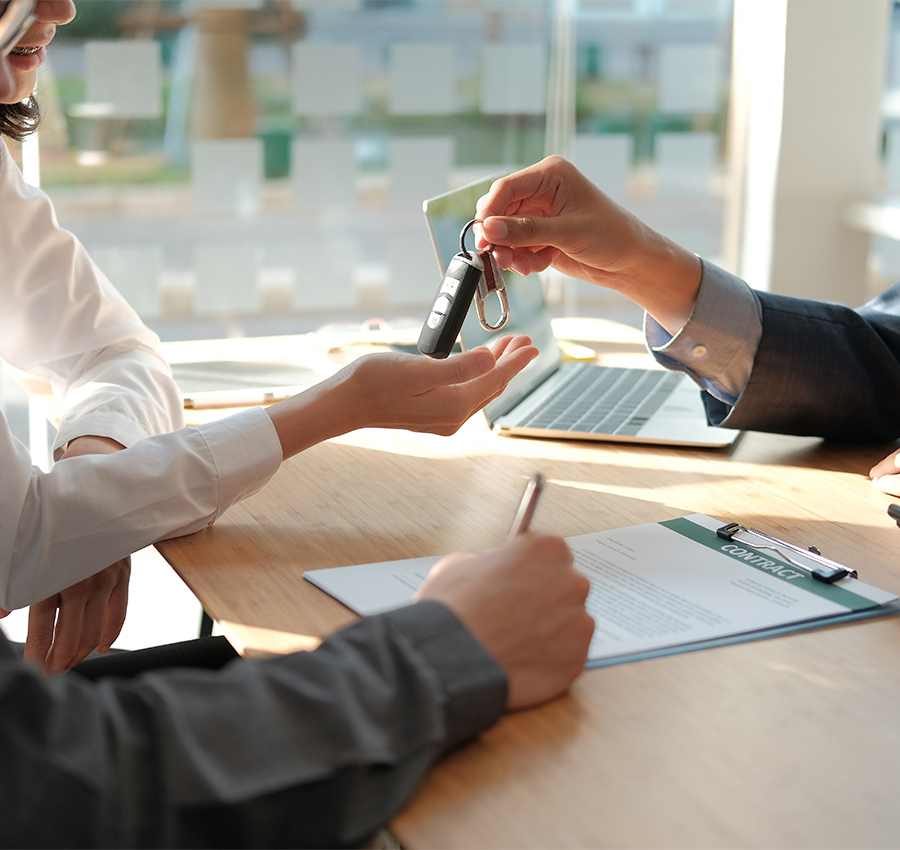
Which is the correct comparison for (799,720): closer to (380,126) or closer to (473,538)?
(473,538)

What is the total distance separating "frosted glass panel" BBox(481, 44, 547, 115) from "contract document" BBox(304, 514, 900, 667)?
2.17 m

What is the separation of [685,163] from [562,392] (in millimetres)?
1957

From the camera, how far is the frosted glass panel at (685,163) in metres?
2.96

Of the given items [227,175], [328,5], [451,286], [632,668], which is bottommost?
[632,668]

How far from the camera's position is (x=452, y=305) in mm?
970

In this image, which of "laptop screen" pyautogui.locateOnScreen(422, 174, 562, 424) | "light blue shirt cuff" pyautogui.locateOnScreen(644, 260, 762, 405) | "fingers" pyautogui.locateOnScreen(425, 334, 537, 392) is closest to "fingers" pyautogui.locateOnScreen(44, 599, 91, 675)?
"fingers" pyautogui.locateOnScreen(425, 334, 537, 392)

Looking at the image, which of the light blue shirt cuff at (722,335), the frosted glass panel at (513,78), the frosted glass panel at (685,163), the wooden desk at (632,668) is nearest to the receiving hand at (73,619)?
the wooden desk at (632,668)

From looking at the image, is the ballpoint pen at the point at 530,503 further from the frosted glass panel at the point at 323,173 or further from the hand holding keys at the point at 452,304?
the frosted glass panel at the point at 323,173

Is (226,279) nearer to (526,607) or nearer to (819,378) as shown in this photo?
(819,378)

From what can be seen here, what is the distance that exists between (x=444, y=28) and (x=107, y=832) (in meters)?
2.56

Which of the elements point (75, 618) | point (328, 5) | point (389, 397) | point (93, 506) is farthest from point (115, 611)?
point (328, 5)

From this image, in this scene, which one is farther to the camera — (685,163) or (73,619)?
(685,163)

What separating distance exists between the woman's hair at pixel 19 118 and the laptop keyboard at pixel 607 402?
78 centimetres

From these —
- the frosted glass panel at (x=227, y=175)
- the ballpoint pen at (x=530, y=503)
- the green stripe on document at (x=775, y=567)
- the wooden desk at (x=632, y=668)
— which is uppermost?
the frosted glass panel at (x=227, y=175)
